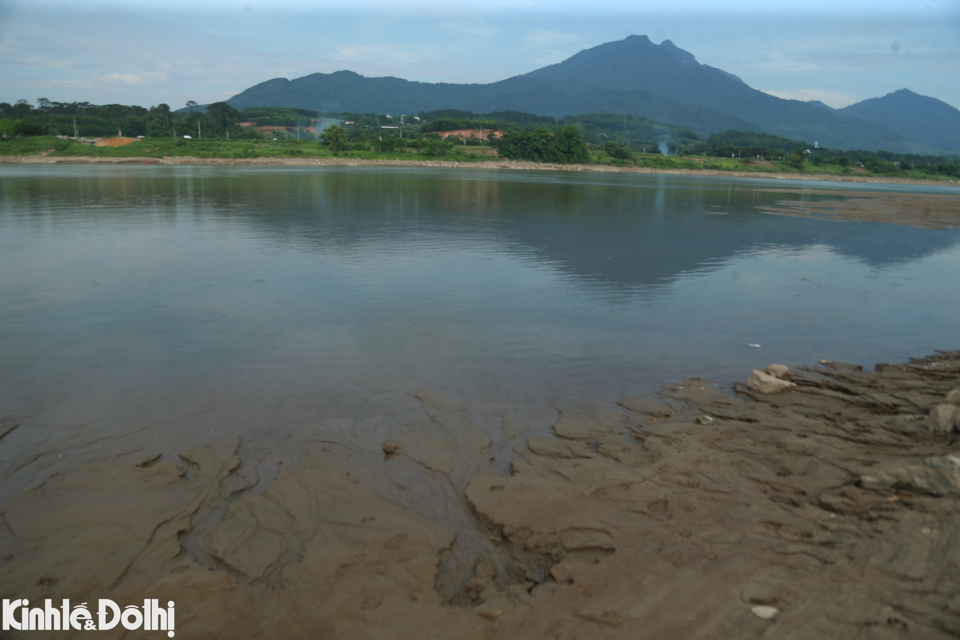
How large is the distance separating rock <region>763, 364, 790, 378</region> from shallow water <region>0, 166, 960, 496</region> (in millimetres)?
441

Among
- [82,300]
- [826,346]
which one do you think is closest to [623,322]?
[826,346]

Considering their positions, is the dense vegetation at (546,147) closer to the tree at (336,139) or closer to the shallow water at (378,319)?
the tree at (336,139)

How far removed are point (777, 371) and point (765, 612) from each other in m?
5.77

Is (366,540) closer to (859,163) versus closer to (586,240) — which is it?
(586,240)

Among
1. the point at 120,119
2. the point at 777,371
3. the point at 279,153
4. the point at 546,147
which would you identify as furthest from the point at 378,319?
the point at 120,119

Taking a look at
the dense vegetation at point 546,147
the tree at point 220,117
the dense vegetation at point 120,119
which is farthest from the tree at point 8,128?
the dense vegetation at point 546,147

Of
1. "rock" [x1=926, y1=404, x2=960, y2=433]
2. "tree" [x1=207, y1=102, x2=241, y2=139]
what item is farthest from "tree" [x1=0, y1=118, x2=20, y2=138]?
"rock" [x1=926, y1=404, x2=960, y2=433]

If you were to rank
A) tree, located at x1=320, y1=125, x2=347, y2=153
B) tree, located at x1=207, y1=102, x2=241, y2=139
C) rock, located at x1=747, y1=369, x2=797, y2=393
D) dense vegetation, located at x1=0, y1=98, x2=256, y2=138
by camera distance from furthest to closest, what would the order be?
tree, located at x1=207, y1=102, x2=241, y2=139 → dense vegetation, located at x1=0, y1=98, x2=256, y2=138 → tree, located at x1=320, y1=125, x2=347, y2=153 → rock, located at x1=747, y1=369, x2=797, y2=393

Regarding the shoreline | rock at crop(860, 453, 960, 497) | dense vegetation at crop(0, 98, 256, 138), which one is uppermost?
dense vegetation at crop(0, 98, 256, 138)

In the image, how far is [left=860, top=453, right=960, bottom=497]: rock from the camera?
4750mm

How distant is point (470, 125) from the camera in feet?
597

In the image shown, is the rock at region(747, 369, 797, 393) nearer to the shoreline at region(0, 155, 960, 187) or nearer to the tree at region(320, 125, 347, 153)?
the shoreline at region(0, 155, 960, 187)

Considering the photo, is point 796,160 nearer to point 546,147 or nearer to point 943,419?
point 546,147

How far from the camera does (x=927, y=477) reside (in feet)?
16.1
